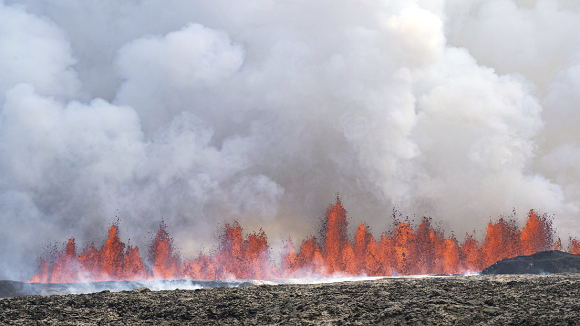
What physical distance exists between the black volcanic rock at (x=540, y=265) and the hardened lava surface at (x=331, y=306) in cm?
3148

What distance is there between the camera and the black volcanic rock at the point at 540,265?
5016 cm

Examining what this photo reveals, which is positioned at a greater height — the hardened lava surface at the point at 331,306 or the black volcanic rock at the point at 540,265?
the black volcanic rock at the point at 540,265

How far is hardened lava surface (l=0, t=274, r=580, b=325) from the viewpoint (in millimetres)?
16875

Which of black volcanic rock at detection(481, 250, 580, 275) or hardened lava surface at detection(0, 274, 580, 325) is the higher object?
black volcanic rock at detection(481, 250, 580, 275)

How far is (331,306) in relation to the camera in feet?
63.2

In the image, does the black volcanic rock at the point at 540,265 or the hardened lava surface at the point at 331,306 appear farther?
the black volcanic rock at the point at 540,265

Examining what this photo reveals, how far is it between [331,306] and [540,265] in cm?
4382

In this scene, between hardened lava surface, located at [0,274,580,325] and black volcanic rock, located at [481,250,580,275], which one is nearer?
hardened lava surface, located at [0,274,580,325]

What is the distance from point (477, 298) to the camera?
62.5 ft

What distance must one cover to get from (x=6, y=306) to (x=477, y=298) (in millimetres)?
22077

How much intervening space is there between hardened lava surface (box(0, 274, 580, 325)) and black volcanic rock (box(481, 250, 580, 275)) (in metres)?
31.5

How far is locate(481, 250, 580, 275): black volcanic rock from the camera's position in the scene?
50.2 m

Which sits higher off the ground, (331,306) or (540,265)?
(540,265)

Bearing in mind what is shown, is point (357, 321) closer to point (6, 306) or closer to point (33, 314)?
point (33, 314)
